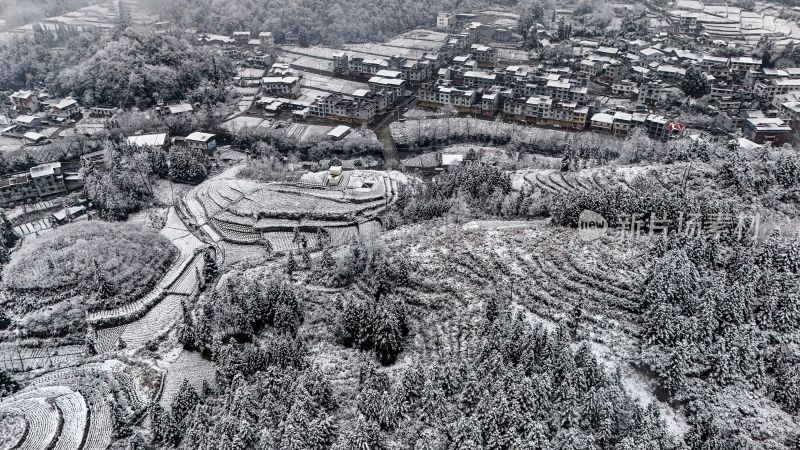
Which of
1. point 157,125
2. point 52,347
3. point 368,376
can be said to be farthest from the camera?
point 157,125

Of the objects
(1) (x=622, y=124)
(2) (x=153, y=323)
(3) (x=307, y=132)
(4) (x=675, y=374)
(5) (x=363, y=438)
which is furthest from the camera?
(3) (x=307, y=132)

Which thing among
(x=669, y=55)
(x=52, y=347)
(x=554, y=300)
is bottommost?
(x=52, y=347)

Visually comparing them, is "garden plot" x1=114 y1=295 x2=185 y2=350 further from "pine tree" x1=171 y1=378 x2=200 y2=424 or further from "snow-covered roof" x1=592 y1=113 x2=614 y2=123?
"snow-covered roof" x1=592 y1=113 x2=614 y2=123

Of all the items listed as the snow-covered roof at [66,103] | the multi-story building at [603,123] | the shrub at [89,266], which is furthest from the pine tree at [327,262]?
the snow-covered roof at [66,103]

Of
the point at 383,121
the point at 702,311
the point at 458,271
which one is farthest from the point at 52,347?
the point at 383,121

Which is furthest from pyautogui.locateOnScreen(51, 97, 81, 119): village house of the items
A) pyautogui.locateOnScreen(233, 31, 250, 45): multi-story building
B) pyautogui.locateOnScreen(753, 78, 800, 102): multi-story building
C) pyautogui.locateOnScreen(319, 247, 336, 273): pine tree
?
pyautogui.locateOnScreen(753, 78, 800, 102): multi-story building

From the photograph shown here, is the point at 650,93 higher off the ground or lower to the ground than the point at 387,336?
higher

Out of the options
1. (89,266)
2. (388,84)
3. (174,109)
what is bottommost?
(89,266)

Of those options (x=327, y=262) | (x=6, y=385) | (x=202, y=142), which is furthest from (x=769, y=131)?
(x=6, y=385)

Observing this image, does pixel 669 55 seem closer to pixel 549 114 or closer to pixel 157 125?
pixel 549 114

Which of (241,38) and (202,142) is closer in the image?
(202,142)

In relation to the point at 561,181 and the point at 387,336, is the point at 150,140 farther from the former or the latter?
the point at 561,181
